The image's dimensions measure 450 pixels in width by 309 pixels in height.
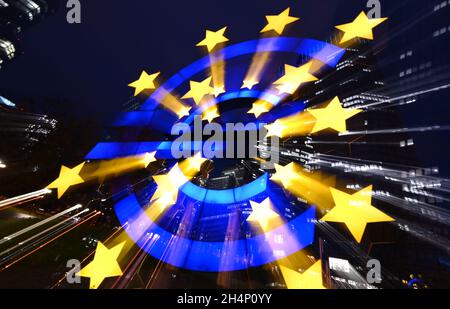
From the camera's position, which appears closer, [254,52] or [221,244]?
[221,244]

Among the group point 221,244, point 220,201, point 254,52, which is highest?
point 254,52

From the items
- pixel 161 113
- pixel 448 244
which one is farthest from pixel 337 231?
pixel 161 113

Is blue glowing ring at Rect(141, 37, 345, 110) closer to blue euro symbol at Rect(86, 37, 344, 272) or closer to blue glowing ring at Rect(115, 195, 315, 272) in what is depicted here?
blue euro symbol at Rect(86, 37, 344, 272)

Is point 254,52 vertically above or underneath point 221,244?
above

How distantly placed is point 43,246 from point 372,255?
193 ft

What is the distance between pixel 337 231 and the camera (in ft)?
207

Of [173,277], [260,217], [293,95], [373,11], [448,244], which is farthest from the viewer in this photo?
[448,244]

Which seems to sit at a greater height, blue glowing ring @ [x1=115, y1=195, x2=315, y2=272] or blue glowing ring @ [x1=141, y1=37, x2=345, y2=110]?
blue glowing ring @ [x1=141, y1=37, x2=345, y2=110]

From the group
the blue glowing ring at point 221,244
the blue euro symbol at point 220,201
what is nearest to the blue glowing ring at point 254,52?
the blue euro symbol at point 220,201

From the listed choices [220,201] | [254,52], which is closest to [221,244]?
[220,201]

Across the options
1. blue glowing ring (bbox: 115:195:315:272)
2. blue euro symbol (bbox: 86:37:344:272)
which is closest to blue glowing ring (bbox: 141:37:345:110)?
blue euro symbol (bbox: 86:37:344:272)

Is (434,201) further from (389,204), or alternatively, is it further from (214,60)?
(214,60)

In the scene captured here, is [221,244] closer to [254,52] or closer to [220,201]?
[220,201]

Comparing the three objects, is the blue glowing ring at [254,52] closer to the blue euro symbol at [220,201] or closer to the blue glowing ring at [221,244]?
the blue euro symbol at [220,201]
